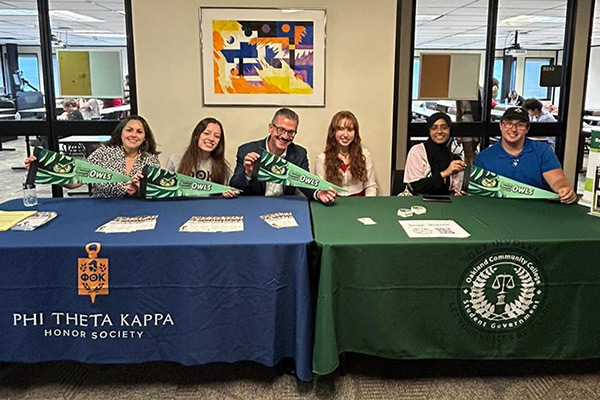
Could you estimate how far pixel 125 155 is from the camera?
2.98 meters

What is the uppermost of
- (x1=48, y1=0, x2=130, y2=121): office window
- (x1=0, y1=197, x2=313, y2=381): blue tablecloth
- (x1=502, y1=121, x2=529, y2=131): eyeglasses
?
(x1=48, y1=0, x2=130, y2=121): office window

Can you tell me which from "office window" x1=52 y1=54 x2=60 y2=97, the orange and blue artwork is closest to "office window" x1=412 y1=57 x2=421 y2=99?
the orange and blue artwork

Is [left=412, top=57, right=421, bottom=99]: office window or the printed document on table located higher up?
[left=412, top=57, right=421, bottom=99]: office window

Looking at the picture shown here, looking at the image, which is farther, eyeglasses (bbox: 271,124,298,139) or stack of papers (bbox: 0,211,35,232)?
eyeglasses (bbox: 271,124,298,139)

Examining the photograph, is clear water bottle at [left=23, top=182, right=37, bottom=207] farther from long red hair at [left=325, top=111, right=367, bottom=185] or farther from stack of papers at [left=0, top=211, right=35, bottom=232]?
long red hair at [left=325, top=111, right=367, bottom=185]

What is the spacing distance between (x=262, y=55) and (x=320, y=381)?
7.54 feet

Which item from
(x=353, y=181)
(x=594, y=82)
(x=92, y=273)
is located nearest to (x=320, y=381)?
(x=92, y=273)

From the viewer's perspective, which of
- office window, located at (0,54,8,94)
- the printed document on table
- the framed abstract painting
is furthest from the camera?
office window, located at (0,54,8,94)

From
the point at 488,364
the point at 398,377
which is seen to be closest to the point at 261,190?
the point at 398,377

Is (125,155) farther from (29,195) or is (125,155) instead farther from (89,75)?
(89,75)

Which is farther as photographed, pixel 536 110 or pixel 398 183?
pixel 536 110

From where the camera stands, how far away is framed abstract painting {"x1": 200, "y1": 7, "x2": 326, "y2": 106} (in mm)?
3527

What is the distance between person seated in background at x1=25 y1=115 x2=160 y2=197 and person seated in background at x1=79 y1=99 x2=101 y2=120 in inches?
49.2

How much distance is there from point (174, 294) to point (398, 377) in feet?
3.54
